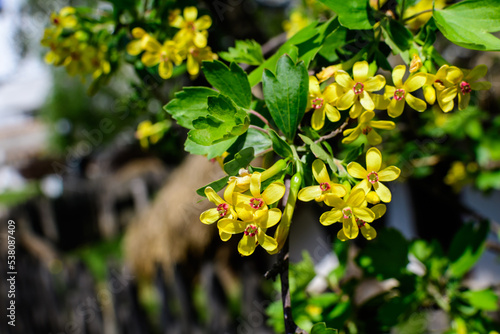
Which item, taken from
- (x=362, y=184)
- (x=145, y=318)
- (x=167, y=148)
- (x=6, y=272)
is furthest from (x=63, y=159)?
(x=362, y=184)

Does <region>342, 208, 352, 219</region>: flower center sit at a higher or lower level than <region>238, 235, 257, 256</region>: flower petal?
higher

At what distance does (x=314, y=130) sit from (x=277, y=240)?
0.42 ft

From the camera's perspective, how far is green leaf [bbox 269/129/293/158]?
0.40m

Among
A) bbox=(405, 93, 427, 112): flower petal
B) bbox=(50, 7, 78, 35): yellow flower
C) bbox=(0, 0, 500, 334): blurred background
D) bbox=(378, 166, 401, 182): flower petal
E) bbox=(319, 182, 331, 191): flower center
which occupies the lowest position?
bbox=(0, 0, 500, 334): blurred background

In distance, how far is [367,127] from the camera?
406mm

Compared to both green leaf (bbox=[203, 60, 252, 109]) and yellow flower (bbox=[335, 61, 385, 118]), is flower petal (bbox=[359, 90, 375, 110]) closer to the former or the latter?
yellow flower (bbox=[335, 61, 385, 118])

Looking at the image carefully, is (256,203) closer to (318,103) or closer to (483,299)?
(318,103)

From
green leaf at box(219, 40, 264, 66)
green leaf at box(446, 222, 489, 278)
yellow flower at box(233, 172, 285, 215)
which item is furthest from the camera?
green leaf at box(446, 222, 489, 278)

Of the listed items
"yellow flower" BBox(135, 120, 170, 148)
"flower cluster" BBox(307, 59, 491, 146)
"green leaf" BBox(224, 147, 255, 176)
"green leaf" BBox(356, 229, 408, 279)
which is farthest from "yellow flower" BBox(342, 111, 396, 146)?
"yellow flower" BBox(135, 120, 170, 148)

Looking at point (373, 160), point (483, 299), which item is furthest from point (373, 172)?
point (483, 299)

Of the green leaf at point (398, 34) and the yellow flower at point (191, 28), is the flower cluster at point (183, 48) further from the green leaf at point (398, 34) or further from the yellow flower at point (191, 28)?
the green leaf at point (398, 34)

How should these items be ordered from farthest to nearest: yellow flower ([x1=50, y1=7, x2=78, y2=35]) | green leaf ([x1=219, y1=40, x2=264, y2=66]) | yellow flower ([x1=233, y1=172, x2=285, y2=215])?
yellow flower ([x1=50, y1=7, x2=78, y2=35]) < green leaf ([x1=219, y1=40, x2=264, y2=66]) < yellow flower ([x1=233, y1=172, x2=285, y2=215])

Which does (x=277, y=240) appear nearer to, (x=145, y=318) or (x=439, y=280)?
(x=439, y=280)

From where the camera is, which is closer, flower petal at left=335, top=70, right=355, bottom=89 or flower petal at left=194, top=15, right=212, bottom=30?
flower petal at left=335, top=70, right=355, bottom=89
